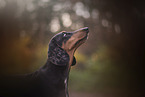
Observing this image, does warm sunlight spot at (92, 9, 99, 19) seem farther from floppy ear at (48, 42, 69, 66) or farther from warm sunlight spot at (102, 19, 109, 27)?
floppy ear at (48, 42, 69, 66)

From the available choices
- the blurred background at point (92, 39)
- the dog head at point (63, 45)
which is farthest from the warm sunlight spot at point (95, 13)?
the dog head at point (63, 45)

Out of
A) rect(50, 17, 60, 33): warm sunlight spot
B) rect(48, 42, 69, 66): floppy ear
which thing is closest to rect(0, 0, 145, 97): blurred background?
rect(50, 17, 60, 33): warm sunlight spot

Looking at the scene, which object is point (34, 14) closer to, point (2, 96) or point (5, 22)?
point (5, 22)

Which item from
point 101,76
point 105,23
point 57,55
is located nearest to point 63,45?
point 57,55

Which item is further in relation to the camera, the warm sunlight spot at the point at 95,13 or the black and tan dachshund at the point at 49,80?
the warm sunlight spot at the point at 95,13

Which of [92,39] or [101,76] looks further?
[92,39]

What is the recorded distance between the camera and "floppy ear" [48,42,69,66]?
2156 mm

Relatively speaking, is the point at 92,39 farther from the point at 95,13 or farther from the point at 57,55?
the point at 57,55

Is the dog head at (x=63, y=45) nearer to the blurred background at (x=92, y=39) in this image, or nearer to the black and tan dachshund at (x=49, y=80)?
the black and tan dachshund at (x=49, y=80)

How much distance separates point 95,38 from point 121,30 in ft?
9.02

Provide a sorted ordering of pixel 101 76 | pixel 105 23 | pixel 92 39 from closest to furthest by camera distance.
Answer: pixel 101 76
pixel 105 23
pixel 92 39

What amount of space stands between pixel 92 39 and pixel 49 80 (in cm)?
722

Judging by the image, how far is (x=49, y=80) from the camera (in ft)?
6.98

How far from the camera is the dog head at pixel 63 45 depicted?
2.17 metres
